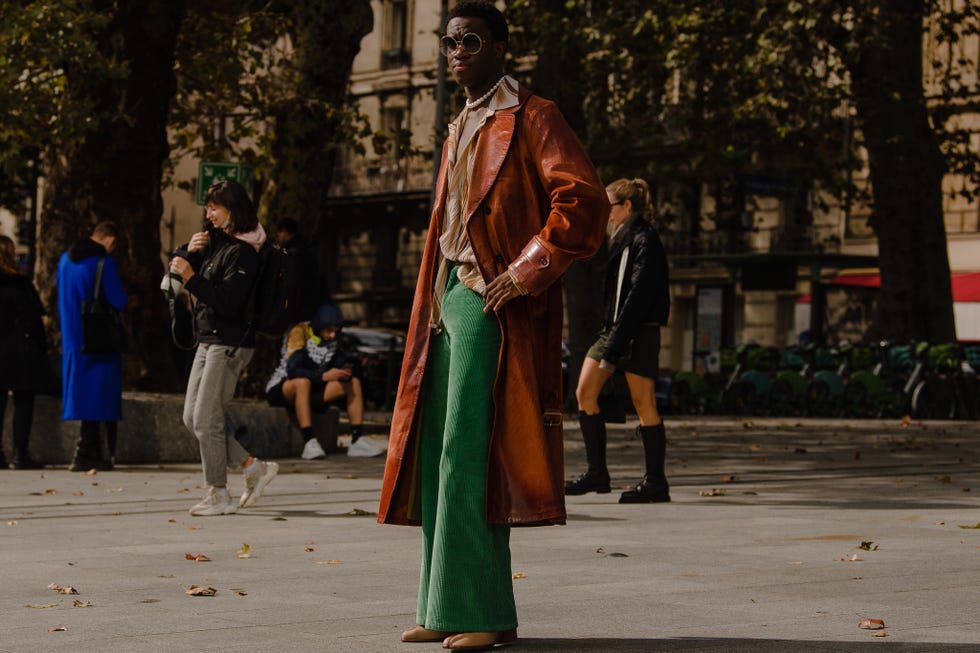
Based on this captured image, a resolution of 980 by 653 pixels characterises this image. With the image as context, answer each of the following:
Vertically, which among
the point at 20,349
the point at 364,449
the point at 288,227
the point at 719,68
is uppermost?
the point at 719,68

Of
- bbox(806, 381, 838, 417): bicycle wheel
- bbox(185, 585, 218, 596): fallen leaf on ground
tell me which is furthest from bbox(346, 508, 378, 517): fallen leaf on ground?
bbox(806, 381, 838, 417): bicycle wheel

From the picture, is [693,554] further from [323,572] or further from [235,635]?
[235,635]

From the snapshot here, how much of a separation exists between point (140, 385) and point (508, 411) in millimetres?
12189

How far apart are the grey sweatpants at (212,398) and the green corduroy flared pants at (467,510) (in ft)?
14.9

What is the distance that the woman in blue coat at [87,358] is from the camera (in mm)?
13336

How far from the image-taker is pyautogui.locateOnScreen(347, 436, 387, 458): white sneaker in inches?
608

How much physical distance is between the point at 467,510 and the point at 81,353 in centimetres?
853

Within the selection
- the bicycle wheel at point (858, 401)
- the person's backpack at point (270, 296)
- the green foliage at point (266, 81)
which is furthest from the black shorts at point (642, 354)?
the bicycle wheel at point (858, 401)

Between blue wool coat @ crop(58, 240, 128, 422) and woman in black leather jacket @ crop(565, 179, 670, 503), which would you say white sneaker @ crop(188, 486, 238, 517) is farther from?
blue wool coat @ crop(58, 240, 128, 422)

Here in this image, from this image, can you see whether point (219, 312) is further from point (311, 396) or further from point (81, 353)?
point (311, 396)

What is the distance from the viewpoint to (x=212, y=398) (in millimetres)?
10039

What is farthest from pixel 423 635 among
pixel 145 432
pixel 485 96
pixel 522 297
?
pixel 145 432

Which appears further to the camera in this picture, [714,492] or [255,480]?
[714,492]

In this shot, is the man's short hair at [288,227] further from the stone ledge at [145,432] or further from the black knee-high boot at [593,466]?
the black knee-high boot at [593,466]
